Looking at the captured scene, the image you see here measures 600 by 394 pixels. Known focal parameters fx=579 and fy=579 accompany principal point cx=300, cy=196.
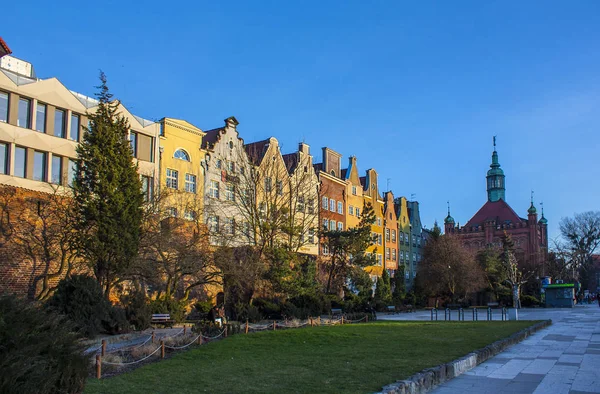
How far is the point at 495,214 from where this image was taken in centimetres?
11781

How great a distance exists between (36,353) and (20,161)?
26193 millimetres

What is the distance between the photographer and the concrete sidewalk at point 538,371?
1192cm

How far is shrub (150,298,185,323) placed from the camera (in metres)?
28.9

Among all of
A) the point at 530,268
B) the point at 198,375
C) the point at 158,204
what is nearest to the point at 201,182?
the point at 158,204

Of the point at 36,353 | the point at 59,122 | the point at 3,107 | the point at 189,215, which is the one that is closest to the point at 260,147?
the point at 189,215

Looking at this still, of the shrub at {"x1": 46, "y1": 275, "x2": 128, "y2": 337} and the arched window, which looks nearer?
the shrub at {"x1": 46, "y1": 275, "x2": 128, "y2": 337}

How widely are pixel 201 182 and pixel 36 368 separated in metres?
35.3

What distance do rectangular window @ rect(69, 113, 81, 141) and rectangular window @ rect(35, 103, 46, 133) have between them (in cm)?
176

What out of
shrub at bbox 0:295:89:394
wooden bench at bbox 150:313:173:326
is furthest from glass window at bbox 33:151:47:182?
shrub at bbox 0:295:89:394

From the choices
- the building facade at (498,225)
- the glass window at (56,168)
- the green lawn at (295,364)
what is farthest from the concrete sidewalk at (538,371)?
the building facade at (498,225)

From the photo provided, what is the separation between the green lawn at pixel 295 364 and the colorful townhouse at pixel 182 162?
17442 millimetres

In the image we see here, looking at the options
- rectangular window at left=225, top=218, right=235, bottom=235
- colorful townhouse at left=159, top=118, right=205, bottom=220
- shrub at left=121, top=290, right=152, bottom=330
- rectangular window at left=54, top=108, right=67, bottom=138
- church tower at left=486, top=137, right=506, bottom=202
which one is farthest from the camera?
church tower at left=486, top=137, right=506, bottom=202

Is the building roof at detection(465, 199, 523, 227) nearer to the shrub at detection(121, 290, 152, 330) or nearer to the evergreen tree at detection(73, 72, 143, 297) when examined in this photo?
the shrub at detection(121, 290, 152, 330)

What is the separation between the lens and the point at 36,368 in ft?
22.3
